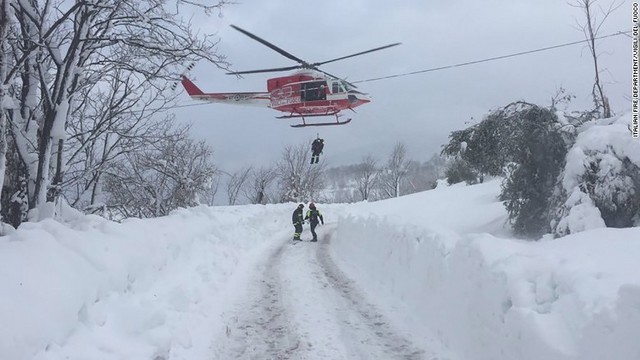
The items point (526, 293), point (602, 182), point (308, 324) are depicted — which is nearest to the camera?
point (526, 293)

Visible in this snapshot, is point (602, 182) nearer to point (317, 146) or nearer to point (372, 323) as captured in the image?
point (372, 323)

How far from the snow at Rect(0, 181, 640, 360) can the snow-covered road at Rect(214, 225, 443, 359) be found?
4 centimetres

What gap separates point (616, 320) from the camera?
3.63 meters

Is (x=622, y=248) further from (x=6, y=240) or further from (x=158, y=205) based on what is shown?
(x=158, y=205)

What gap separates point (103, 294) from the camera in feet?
19.0

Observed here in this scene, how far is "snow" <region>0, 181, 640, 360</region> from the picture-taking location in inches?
163

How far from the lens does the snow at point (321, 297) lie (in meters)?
4.15

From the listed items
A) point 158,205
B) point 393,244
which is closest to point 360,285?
point 393,244

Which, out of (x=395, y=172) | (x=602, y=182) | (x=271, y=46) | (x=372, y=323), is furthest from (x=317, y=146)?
(x=395, y=172)

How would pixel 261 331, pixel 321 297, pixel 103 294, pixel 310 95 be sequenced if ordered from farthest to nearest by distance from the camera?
pixel 310 95 → pixel 321 297 → pixel 261 331 → pixel 103 294

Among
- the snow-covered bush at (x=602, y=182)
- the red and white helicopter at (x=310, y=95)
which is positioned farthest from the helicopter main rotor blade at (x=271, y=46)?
the snow-covered bush at (x=602, y=182)

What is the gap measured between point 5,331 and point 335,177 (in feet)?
352

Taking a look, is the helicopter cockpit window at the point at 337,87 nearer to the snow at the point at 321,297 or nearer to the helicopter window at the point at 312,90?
the helicopter window at the point at 312,90

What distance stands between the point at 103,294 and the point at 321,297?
14.1 ft
